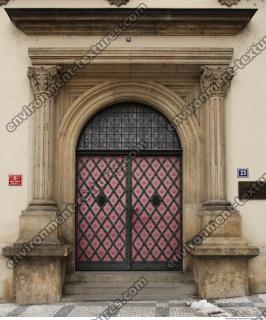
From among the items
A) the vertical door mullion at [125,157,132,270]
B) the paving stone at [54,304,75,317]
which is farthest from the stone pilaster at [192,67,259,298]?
the paving stone at [54,304,75,317]

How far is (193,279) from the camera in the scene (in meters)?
9.91

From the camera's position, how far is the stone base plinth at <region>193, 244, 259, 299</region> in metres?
9.39

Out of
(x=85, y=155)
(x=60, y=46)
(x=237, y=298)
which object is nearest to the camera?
(x=237, y=298)

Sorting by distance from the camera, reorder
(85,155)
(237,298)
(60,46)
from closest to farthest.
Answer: (237,298), (60,46), (85,155)

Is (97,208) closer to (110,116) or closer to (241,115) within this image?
(110,116)

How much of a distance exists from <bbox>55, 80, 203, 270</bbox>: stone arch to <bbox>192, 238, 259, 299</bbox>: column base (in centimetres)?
80

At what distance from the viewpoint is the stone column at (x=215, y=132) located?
981 cm

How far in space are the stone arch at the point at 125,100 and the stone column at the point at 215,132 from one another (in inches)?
14.4

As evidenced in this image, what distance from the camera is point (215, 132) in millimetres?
9906

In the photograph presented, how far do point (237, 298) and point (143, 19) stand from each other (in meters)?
4.93

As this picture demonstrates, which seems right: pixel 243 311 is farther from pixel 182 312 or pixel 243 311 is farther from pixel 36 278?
pixel 36 278

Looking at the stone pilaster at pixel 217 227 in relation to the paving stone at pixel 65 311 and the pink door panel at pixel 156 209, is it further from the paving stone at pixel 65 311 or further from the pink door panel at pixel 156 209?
the paving stone at pixel 65 311

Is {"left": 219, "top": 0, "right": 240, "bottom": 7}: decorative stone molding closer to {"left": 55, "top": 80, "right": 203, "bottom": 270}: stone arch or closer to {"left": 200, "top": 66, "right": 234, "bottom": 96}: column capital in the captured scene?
{"left": 200, "top": 66, "right": 234, "bottom": 96}: column capital

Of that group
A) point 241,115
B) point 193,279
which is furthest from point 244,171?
point 193,279
